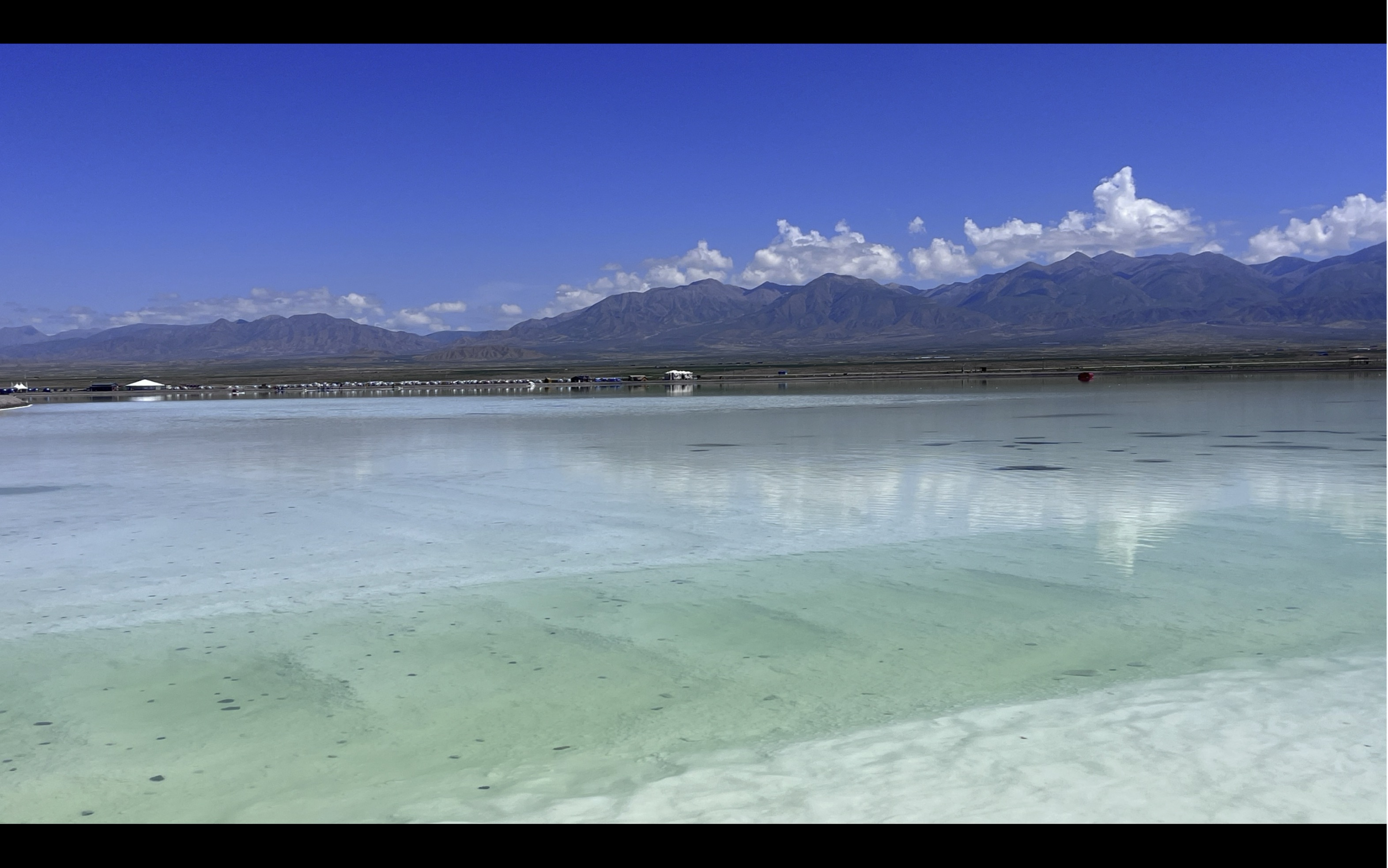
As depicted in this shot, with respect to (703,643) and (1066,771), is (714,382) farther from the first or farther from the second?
(1066,771)

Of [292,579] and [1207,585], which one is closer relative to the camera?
[1207,585]

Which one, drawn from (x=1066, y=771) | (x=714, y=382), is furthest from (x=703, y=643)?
(x=714, y=382)

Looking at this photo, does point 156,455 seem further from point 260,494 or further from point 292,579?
point 292,579

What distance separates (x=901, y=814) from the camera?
4949 mm

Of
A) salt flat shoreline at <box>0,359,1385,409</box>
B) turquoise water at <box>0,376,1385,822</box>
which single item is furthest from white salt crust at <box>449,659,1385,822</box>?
salt flat shoreline at <box>0,359,1385,409</box>

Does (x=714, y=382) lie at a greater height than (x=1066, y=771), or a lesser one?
lesser

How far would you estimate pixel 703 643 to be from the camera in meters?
7.92

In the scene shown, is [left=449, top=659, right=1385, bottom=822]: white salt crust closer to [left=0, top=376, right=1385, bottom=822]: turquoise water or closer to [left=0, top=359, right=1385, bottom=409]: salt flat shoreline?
[left=0, top=376, right=1385, bottom=822]: turquoise water

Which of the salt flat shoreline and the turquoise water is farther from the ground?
the turquoise water

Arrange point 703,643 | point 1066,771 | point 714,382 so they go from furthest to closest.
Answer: point 714,382 → point 703,643 → point 1066,771

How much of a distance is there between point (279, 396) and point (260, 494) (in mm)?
56750

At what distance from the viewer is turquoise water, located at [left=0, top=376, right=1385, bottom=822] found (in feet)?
17.5
